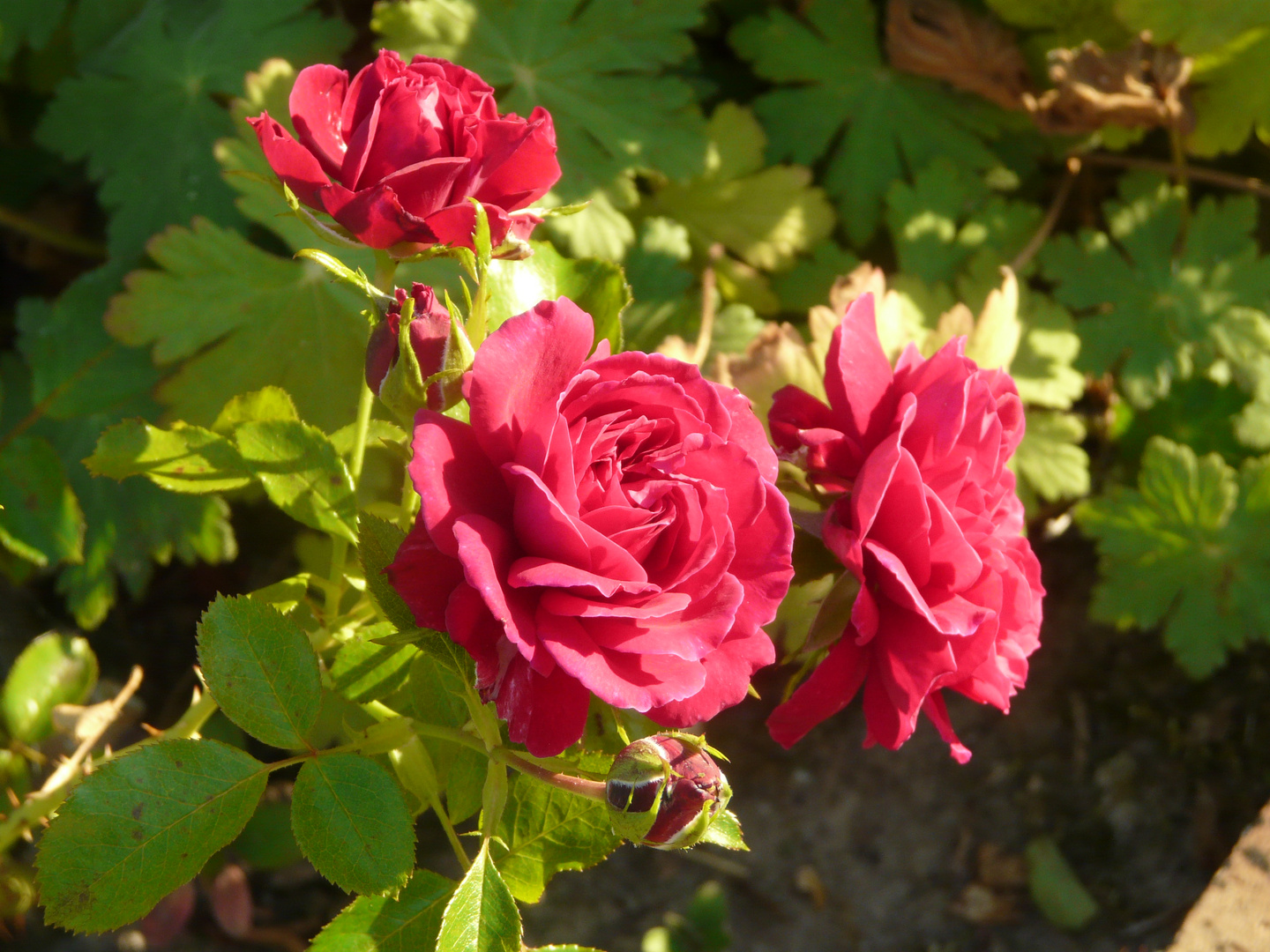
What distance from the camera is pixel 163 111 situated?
181 cm

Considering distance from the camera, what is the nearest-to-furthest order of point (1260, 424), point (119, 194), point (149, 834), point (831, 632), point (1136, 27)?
point (149, 834) < point (831, 632) < point (119, 194) < point (1136, 27) < point (1260, 424)

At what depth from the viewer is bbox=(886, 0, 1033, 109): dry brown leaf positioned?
6.68 feet

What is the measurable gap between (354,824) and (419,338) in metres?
0.38

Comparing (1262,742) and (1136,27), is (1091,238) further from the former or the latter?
(1262,742)

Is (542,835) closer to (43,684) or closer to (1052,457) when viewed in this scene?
(43,684)

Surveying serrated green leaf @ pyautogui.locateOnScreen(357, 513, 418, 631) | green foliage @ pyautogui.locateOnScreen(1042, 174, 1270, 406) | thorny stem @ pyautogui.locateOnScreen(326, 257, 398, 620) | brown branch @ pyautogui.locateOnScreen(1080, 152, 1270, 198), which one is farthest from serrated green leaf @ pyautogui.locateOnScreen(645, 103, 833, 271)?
serrated green leaf @ pyautogui.locateOnScreen(357, 513, 418, 631)

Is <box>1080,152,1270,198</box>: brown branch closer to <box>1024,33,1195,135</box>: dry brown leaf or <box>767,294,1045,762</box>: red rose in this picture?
<box>1024,33,1195,135</box>: dry brown leaf

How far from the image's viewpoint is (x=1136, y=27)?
1.90 metres

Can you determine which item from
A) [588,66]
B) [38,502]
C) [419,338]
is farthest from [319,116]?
[588,66]

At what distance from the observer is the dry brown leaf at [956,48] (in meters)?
2.04

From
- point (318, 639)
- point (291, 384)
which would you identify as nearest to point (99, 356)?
point (291, 384)

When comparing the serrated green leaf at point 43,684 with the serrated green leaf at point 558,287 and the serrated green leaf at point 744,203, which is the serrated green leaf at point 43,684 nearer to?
the serrated green leaf at point 558,287

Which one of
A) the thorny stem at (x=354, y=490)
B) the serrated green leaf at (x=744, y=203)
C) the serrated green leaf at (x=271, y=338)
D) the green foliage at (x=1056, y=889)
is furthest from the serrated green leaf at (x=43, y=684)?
the green foliage at (x=1056, y=889)

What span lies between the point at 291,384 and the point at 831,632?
1062 millimetres
